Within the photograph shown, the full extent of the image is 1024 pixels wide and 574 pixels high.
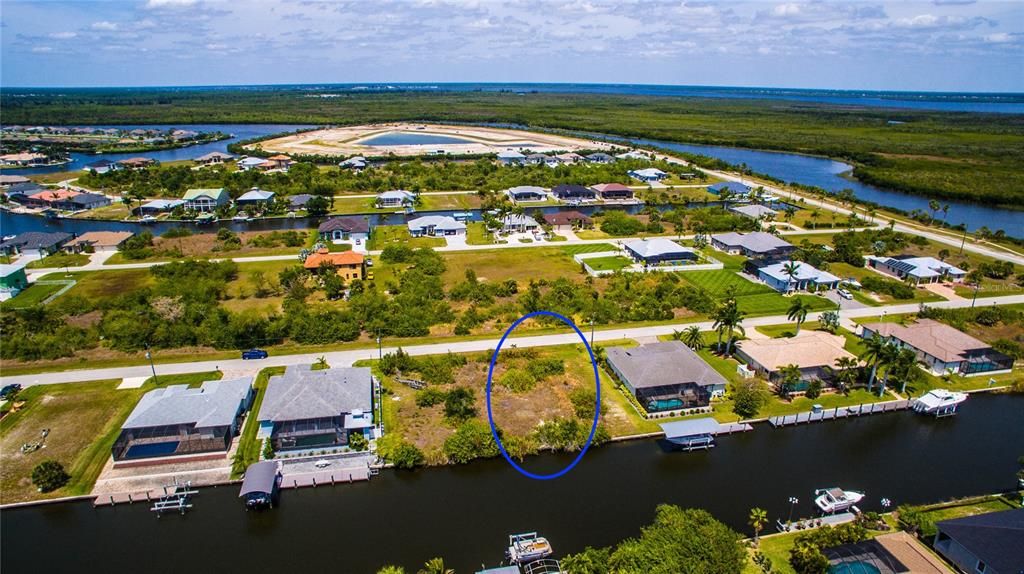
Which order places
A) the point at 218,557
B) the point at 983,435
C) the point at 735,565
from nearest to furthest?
1. the point at 735,565
2. the point at 218,557
3. the point at 983,435

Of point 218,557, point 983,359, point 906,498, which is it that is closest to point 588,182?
point 983,359

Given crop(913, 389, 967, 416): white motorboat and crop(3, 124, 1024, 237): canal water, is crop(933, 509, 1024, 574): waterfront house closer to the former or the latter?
crop(913, 389, 967, 416): white motorboat

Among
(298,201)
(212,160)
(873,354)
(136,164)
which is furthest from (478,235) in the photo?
→ (136,164)

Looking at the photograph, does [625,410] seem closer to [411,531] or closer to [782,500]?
[782,500]

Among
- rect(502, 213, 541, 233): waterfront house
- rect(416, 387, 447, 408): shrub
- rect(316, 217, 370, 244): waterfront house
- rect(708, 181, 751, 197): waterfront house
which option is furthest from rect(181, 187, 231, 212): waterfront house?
rect(708, 181, 751, 197): waterfront house

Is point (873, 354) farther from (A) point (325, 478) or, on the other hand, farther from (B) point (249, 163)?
(B) point (249, 163)

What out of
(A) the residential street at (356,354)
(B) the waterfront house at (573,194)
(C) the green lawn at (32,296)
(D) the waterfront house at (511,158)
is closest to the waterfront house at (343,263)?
(A) the residential street at (356,354)

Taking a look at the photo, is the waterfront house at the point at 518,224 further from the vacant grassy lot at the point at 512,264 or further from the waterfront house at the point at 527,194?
the waterfront house at the point at 527,194
